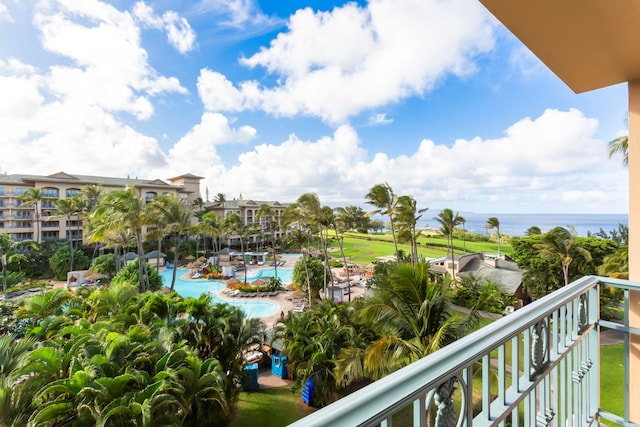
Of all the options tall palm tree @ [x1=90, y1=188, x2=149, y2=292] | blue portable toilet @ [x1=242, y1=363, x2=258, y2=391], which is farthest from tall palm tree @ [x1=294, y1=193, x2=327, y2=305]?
blue portable toilet @ [x1=242, y1=363, x2=258, y2=391]

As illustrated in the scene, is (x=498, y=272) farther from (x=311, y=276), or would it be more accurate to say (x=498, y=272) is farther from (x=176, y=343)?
(x=176, y=343)

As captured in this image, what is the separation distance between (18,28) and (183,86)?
553 inches

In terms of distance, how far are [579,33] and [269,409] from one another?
33.5 feet

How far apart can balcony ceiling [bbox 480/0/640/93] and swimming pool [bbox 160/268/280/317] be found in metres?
19.0

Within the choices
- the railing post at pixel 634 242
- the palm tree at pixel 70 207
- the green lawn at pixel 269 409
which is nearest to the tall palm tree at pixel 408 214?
the green lawn at pixel 269 409

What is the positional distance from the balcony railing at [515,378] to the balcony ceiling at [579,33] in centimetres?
137

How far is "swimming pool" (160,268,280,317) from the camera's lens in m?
20.0

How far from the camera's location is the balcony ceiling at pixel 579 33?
129 centimetres

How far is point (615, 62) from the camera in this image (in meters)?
1.83

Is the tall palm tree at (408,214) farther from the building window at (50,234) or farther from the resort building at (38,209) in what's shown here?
the building window at (50,234)

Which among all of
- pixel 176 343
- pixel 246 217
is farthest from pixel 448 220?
pixel 246 217

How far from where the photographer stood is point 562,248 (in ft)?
55.1

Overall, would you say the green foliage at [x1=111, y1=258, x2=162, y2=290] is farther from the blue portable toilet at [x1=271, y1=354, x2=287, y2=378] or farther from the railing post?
the railing post

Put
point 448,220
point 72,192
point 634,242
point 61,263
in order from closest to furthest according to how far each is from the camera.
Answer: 1. point 634,242
2. point 61,263
3. point 448,220
4. point 72,192
